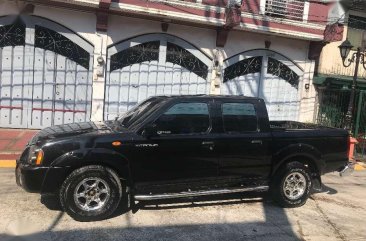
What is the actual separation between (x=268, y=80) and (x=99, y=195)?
36.1 ft

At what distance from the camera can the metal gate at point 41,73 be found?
1256 centimetres

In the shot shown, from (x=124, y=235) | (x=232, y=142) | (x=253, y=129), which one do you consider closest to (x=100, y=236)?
(x=124, y=235)

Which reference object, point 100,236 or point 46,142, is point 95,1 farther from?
point 100,236

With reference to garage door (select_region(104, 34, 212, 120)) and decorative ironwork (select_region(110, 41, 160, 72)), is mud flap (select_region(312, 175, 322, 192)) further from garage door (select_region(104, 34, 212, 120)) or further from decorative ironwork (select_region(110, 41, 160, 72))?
decorative ironwork (select_region(110, 41, 160, 72))

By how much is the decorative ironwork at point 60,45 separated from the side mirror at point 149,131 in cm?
790

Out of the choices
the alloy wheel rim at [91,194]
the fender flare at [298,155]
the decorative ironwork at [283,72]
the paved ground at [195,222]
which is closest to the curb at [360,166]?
the paved ground at [195,222]

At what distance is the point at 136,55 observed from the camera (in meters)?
13.8

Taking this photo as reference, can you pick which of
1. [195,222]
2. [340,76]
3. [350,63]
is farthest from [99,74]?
[350,63]

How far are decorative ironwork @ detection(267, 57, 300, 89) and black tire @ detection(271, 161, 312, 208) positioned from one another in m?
9.07

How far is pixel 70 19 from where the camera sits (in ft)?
42.2

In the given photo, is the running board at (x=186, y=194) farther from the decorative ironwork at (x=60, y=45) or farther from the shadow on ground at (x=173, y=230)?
the decorative ironwork at (x=60, y=45)

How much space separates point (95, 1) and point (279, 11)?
659cm

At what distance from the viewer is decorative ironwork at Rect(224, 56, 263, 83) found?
15.0 meters

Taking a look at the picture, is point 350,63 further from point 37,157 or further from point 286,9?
point 37,157
